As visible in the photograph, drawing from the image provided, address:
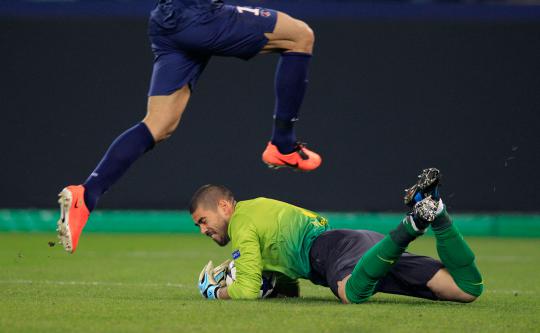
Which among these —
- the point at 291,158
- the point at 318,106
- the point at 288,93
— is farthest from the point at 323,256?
the point at 318,106

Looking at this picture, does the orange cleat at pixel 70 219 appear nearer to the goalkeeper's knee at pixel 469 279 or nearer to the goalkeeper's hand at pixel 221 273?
the goalkeeper's hand at pixel 221 273

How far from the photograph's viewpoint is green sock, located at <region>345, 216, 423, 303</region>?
Result: 534 centimetres

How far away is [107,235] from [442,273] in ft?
22.6

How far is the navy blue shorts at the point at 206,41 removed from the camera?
5.35 m

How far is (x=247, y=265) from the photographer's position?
18.5 ft

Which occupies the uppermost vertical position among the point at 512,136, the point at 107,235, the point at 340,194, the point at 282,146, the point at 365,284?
the point at 282,146

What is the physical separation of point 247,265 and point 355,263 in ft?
1.92

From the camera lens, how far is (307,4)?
1163 cm

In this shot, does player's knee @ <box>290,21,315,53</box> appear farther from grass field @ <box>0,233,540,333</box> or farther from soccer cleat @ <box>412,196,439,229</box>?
grass field @ <box>0,233,540,333</box>

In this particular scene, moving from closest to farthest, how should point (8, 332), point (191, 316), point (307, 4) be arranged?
1. point (8, 332)
2. point (191, 316)
3. point (307, 4)

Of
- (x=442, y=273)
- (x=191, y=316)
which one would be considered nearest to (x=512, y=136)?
(x=442, y=273)

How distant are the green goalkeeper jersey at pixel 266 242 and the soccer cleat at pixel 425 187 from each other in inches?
33.1

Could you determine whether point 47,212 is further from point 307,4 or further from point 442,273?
point 442,273

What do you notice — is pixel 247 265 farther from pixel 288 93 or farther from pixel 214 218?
pixel 288 93
